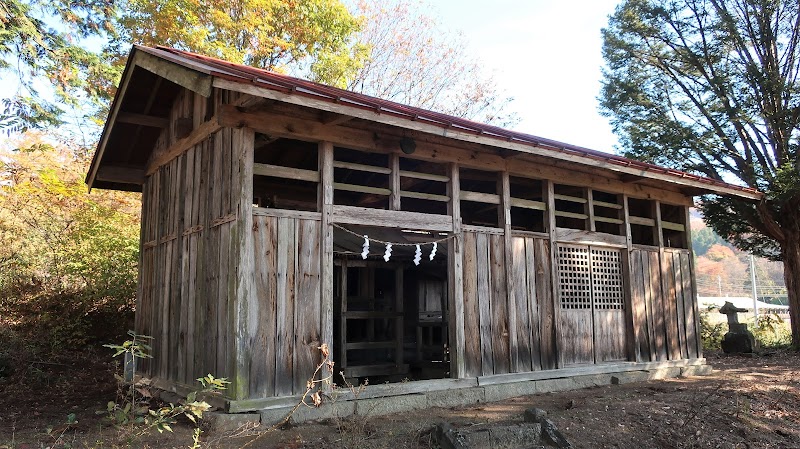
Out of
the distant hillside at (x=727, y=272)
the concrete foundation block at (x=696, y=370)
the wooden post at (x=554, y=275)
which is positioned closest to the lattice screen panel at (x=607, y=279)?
the wooden post at (x=554, y=275)

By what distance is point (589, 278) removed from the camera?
9.70m

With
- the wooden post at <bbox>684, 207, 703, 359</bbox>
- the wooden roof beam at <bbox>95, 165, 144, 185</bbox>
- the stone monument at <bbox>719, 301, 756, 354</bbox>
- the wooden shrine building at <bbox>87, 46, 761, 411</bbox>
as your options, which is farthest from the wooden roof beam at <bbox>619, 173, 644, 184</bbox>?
the wooden roof beam at <bbox>95, 165, 144, 185</bbox>

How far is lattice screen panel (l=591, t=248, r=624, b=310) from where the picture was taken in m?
9.82

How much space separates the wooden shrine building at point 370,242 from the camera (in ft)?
21.3

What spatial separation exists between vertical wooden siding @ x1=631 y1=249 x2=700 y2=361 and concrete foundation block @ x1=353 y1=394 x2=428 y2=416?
15.8 feet

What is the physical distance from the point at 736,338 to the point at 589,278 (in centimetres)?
775

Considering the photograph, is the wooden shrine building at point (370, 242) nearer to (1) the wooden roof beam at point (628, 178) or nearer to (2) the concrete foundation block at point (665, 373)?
(1) the wooden roof beam at point (628, 178)

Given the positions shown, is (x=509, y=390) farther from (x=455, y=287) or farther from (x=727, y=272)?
(x=727, y=272)

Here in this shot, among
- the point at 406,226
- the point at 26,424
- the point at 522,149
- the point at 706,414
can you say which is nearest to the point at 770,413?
the point at 706,414

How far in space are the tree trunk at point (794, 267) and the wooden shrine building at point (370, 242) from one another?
5062mm

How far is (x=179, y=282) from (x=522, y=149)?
527cm

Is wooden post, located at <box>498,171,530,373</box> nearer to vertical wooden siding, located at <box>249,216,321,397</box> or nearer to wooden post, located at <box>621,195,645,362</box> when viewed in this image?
wooden post, located at <box>621,195,645,362</box>

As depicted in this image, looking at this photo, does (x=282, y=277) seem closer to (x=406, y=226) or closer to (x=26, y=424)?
(x=406, y=226)

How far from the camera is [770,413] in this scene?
747 centimetres
